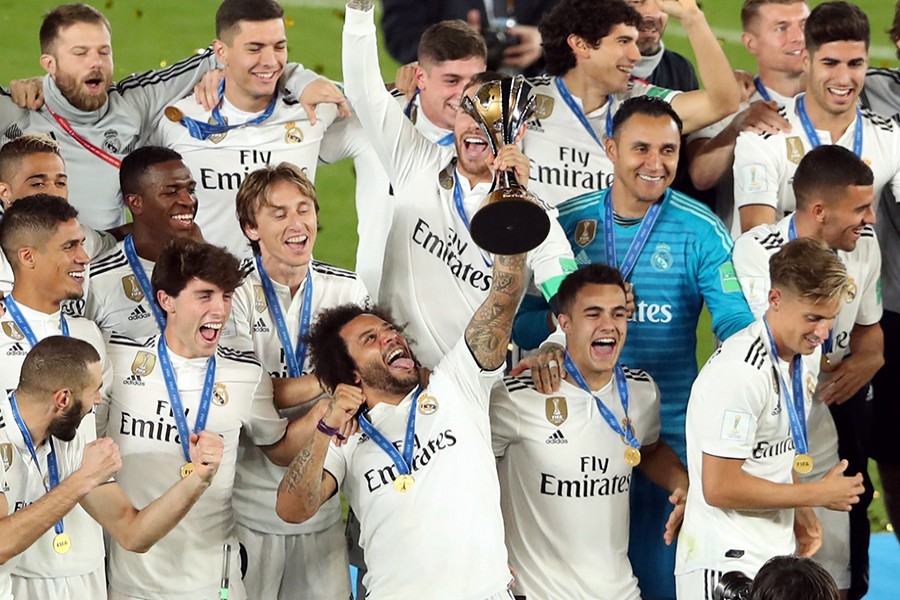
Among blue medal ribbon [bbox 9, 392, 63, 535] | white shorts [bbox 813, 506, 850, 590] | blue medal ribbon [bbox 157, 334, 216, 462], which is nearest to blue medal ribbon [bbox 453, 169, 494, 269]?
blue medal ribbon [bbox 157, 334, 216, 462]

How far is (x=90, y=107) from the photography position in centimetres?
680

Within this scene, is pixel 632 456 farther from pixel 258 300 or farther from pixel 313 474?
pixel 258 300

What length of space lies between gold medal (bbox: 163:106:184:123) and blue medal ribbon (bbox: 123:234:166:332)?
2.37 feet

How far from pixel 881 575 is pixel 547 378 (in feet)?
9.13

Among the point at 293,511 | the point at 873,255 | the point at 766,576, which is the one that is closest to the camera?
the point at 766,576

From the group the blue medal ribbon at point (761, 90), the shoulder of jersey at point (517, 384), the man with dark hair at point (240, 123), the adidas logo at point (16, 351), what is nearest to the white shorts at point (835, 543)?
the shoulder of jersey at point (517, 384)

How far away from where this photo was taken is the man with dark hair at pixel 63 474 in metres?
5.28

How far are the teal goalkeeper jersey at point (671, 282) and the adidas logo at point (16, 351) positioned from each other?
2242mm

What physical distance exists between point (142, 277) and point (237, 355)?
2.02ft

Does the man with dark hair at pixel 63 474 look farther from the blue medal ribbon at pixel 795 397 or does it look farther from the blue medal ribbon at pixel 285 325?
the blue medal ribbon at pixel 795 397

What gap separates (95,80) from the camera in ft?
22.4

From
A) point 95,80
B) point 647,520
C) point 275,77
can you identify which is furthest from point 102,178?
point 647,520

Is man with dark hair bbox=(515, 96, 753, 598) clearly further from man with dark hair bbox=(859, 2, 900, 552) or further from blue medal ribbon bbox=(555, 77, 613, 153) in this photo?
man with dark hair bbox=(859, 2, 900, 552)

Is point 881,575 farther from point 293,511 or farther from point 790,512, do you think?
point 293,511
